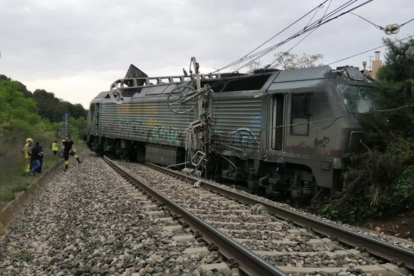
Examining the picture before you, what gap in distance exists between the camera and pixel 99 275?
4.91 metres

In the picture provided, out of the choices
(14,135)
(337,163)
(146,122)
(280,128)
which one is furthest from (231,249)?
(14,135)

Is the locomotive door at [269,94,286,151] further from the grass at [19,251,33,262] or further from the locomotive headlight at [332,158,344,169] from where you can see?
the grass at [19,251,33,262]

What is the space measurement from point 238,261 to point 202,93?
30.4ft

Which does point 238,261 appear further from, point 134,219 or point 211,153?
point 211,153

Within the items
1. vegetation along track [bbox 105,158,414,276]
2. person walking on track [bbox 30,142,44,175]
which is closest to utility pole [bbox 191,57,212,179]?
vegetation along track [bbox 105,158,414,276]

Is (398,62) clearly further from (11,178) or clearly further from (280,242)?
(11,178)

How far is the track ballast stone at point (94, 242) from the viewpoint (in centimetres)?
512

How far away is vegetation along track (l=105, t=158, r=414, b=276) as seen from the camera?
4977 millimetres

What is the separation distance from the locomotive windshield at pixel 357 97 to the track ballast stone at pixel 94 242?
530 centimetres

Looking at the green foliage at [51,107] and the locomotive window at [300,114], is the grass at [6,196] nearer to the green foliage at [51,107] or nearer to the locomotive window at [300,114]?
the locomotive window at [300,114]

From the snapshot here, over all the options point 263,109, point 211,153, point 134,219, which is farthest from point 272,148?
point 134,219

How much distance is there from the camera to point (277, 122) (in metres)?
11.2

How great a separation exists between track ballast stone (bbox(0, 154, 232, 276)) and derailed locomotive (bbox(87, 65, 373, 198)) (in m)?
3.58

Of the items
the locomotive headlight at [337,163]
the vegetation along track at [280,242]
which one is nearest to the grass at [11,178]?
the vegetation along track at [280,242]
